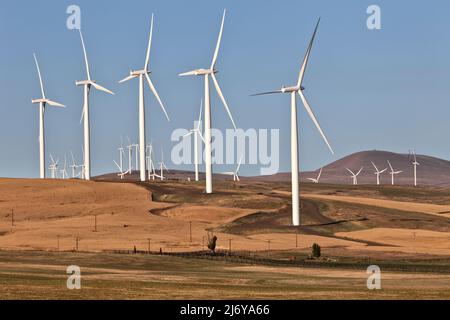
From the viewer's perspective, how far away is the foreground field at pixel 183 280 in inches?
2009

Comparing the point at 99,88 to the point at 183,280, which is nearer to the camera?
the point at 183,280

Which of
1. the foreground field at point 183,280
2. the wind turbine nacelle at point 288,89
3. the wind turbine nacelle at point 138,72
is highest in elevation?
the wind turbine nacelle at point 138,72

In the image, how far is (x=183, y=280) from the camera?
214 ft

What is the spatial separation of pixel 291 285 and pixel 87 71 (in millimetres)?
97791

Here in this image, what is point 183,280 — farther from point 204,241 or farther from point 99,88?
point 99,88

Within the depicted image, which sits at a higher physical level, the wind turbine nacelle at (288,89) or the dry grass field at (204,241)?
the wind turbine nacelle at (288,89)

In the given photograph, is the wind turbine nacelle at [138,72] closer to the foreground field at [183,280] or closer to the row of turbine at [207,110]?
the row of turbine at [207,110]

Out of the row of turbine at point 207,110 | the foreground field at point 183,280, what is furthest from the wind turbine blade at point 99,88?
the foreground field at point 183,280

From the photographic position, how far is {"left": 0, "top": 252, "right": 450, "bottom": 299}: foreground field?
51031mm

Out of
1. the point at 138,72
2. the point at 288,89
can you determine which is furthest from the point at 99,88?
the point at 288,89

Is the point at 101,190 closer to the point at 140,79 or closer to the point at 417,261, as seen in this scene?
the point at 140,79

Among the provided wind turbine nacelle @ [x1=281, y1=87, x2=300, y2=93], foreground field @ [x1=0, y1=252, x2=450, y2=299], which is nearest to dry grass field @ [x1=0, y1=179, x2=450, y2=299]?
foreground field @ [x1=0, y1=252, x2=450, y2=299]

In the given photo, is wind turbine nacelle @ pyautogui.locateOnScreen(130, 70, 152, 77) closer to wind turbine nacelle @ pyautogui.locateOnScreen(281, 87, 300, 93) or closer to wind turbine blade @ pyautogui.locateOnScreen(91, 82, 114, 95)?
wind turbine blade @ pyautogui.locateOnScreen(91, 82, 114, 95)
